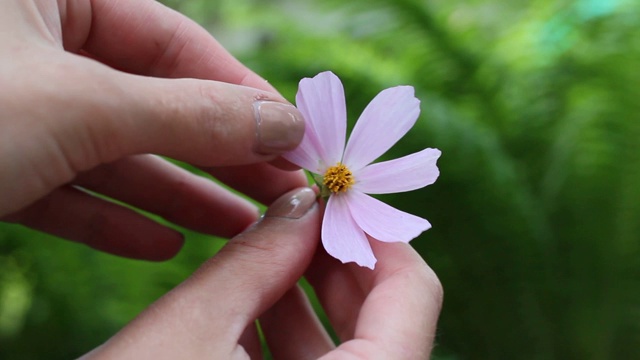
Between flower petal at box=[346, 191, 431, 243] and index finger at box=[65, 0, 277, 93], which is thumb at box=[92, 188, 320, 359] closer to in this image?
flower petal at box=[346, 191, 431, 243]

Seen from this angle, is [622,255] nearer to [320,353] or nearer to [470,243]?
[470,243]

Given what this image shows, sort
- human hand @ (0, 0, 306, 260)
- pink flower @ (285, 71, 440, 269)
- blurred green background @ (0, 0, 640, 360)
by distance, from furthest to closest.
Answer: blurred green background @ (0, 0, 640, 360), pink flower @ (285, 71, 440, 269), human hand @ (0, 0, 306, 260)

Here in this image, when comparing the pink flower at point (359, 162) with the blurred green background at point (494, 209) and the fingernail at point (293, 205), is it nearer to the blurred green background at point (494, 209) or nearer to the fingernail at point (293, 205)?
the fingernail at point (293, 205)

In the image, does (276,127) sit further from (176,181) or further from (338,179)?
(176,181)

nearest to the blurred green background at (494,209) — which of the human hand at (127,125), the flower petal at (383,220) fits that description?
the human hand at (127,125)

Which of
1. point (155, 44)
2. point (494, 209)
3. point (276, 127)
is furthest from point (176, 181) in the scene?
point (494, 209)

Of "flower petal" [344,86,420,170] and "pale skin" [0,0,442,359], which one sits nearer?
"pale skin" [0,0,442,359]

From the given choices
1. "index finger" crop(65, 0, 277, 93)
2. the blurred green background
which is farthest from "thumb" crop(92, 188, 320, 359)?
the blurred green background
